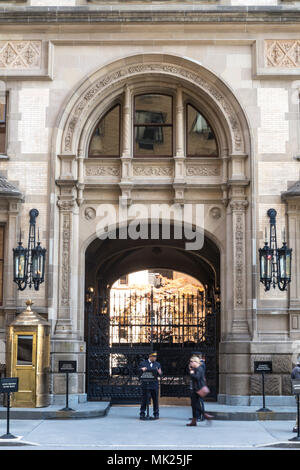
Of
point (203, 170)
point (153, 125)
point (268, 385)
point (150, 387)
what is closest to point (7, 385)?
point (150, 387)

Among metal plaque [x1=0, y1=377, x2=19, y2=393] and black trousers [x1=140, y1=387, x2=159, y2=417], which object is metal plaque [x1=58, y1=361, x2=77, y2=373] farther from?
metal plaque [x1=0, y1=377, x2=19, y2=393]

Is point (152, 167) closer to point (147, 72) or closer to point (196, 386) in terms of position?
point (147, 72)

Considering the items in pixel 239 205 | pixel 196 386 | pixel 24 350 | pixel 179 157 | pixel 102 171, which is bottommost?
pixel 196 386

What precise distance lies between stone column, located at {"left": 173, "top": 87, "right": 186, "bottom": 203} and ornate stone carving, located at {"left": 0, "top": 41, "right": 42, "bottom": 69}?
4.45 m

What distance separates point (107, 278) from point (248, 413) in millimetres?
15656

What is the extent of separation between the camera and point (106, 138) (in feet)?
73.6

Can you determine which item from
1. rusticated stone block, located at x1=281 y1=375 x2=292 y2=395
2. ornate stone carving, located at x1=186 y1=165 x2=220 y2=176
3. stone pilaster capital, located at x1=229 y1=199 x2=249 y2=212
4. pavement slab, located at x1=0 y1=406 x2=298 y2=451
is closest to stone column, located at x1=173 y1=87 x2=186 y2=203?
ornate stone carving, located at x1=186 y1=165 x2=220 y2=176

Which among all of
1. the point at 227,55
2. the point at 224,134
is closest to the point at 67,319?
the point at 224,134

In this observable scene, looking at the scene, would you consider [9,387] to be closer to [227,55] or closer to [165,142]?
[165,142]

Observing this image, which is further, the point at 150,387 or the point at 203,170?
the point at 203,170

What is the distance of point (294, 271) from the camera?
2072cm

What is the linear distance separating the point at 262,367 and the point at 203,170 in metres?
6.35

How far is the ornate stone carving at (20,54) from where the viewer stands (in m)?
21.7

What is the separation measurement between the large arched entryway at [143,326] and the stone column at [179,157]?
3.34m
